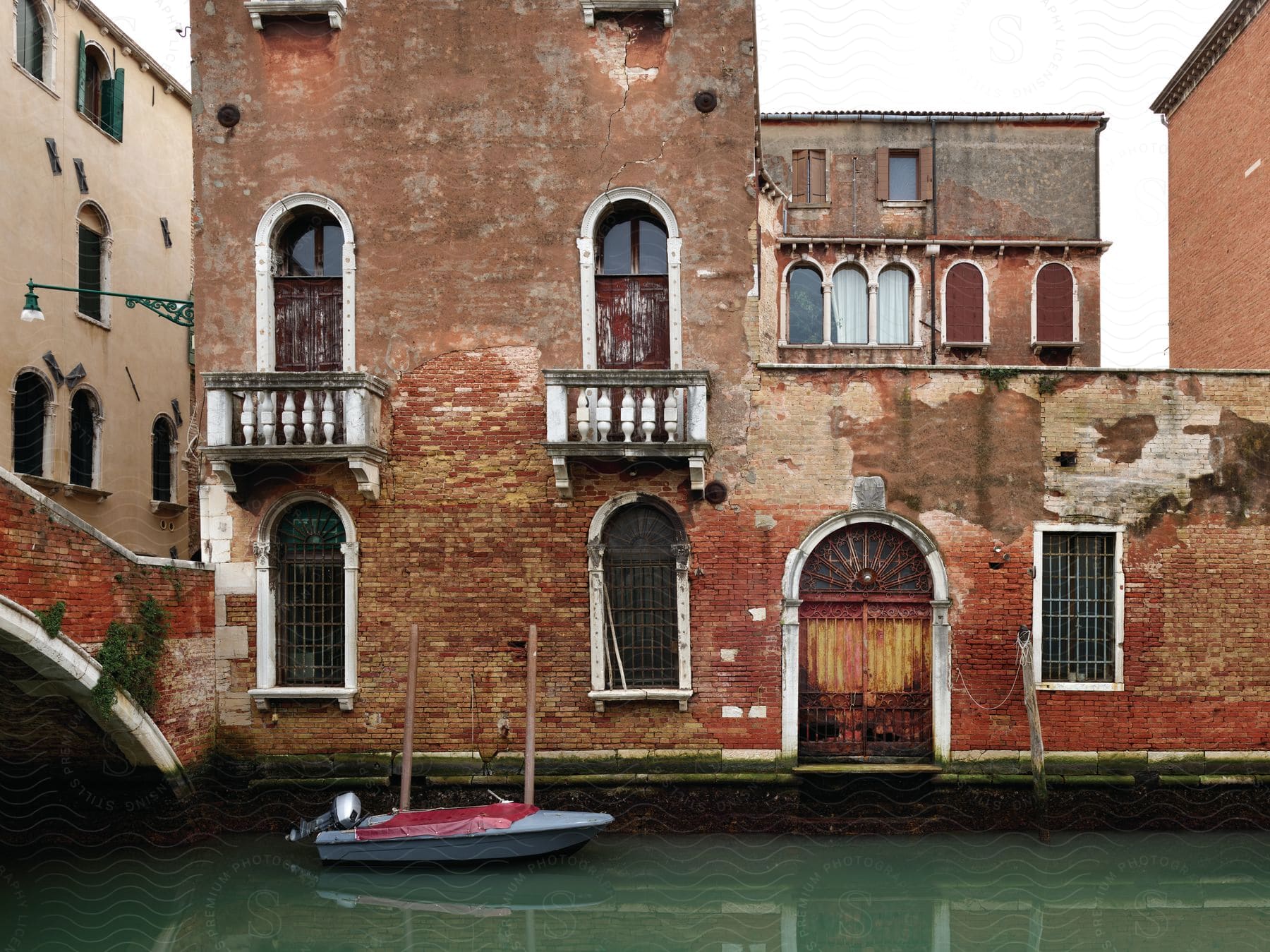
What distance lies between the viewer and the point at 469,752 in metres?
10.1

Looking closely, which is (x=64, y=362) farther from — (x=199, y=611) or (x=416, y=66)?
(x=416, y=66)

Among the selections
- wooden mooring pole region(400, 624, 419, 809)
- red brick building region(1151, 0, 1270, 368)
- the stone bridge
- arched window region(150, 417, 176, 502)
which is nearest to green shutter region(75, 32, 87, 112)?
arched window region(150, 417, 176, 502)

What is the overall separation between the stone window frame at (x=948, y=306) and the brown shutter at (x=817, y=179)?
256 centimetres

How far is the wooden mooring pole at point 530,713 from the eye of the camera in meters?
9.06

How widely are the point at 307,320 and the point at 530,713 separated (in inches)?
183

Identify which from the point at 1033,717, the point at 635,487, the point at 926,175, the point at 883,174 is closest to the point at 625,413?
the point at 635,487

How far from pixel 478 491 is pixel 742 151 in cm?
430

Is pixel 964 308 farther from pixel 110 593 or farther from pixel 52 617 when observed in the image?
pixel 52 617

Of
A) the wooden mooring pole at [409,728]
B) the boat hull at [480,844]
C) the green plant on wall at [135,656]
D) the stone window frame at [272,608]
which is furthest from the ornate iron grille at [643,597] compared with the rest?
the green plant on wall at [135,656]

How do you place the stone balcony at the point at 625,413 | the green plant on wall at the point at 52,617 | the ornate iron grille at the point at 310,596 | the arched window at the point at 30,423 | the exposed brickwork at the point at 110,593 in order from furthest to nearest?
the arched window at the point at 30,423 < the ornate iron grille at the point at 310,596 < the stone balcony at the point at 625,413 < the green plant on wall at the point at 52,617 < the exposed brickwork at the point at 110,593

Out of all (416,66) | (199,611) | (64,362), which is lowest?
(199,611)

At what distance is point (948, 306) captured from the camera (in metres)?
17.8

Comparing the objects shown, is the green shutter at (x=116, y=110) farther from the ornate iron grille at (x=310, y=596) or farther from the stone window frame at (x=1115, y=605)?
the stone window frame at (x=1115, y=605)

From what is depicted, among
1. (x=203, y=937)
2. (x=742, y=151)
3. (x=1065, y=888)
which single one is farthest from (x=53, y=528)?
(x=1065, y=888)
